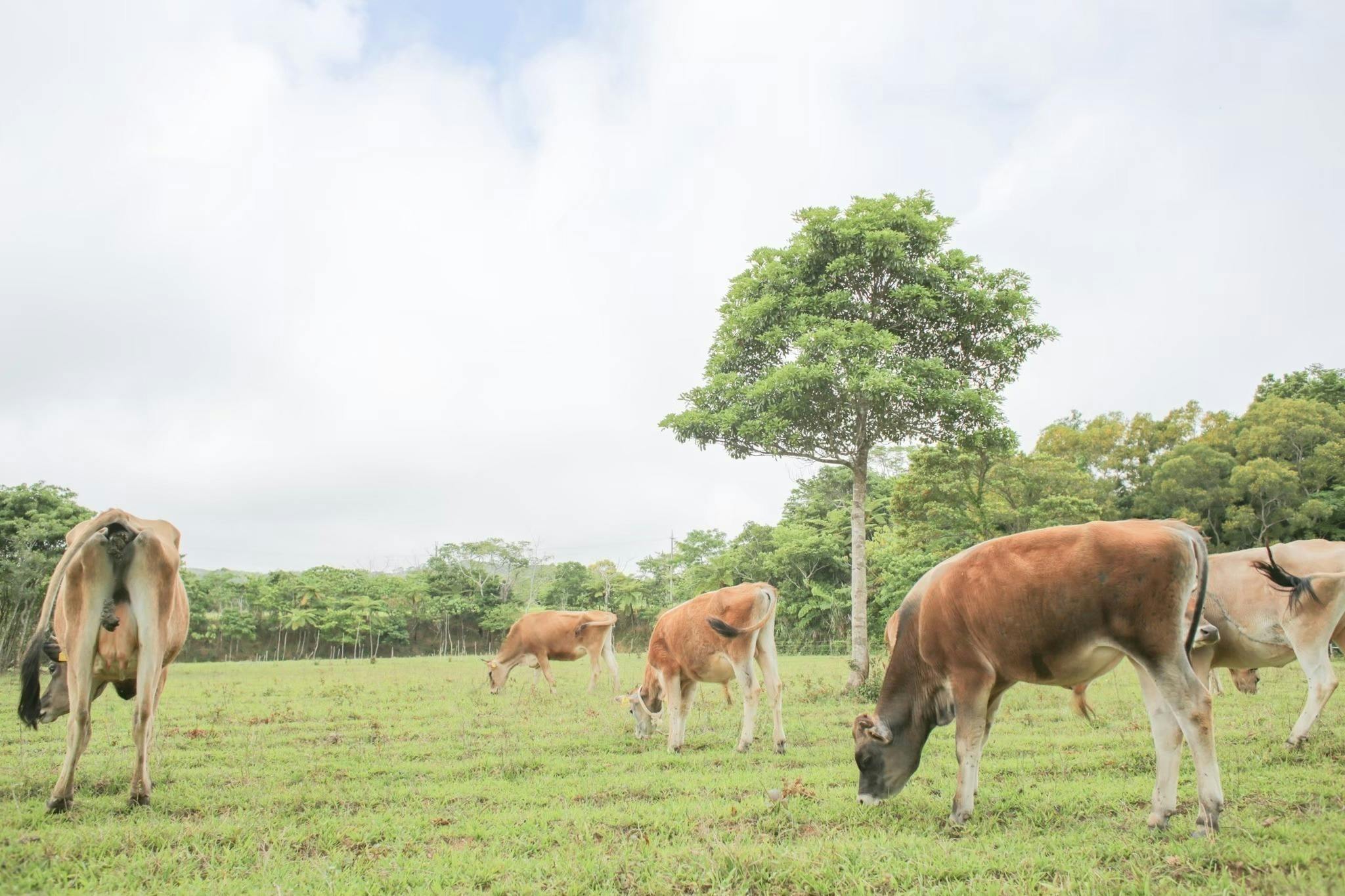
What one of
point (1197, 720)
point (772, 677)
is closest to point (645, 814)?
point (772, 677)

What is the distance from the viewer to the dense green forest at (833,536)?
970 inches

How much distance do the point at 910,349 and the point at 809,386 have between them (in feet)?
9.07

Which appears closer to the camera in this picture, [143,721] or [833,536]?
[143,721]

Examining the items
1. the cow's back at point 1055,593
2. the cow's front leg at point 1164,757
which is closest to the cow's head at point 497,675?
the cow's back at point 1055,593

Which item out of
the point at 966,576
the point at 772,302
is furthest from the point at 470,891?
the point at 772,302

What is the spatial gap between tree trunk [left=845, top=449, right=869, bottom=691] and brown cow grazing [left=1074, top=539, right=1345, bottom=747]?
22.1 ft

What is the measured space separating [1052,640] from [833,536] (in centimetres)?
3747

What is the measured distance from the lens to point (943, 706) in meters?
6.00

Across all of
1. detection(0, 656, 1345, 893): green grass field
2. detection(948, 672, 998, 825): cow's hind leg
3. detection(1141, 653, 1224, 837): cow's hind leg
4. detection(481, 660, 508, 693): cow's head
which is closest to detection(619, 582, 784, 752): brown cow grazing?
detection(0, 656, 1345, 893): green grass field

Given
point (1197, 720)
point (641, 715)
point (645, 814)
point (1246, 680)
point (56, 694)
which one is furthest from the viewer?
point (1246, 680)

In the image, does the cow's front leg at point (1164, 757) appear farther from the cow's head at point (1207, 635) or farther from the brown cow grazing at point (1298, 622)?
the cow's head at point (1207, 635)

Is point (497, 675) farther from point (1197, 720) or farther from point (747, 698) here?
point (1197, 720)

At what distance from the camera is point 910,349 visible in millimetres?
16344

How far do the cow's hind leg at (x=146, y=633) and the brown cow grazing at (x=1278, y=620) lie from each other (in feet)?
32.2
